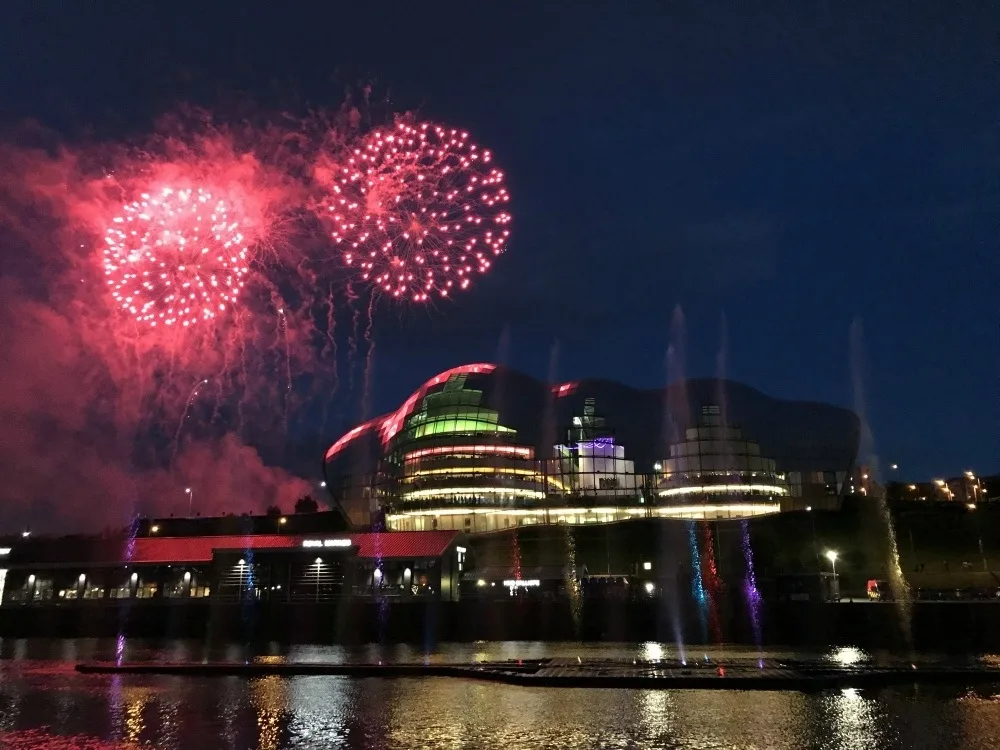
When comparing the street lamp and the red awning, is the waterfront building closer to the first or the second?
the red awning

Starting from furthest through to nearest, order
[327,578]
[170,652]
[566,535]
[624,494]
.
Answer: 1. [624,494]
2. [566,535]
3. [327,578]
4. [170,652]

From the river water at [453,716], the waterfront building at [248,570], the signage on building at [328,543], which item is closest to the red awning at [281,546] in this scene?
the waterfront building at [248,570]

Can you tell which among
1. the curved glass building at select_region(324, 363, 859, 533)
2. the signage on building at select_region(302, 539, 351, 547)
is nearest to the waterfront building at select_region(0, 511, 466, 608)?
the signage on building at select_region(302, 539, 351, 547)

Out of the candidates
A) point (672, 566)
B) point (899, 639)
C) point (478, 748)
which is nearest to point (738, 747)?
point (478, 748)

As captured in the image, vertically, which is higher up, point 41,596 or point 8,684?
point 41,596

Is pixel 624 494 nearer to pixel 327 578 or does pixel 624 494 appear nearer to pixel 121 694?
pixel 327 578

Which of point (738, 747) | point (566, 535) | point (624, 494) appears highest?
point (624, 494)

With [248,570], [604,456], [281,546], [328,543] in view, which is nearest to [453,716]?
[328,543]
